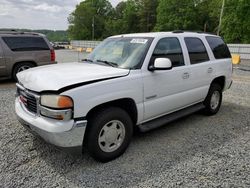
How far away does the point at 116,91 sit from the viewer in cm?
309

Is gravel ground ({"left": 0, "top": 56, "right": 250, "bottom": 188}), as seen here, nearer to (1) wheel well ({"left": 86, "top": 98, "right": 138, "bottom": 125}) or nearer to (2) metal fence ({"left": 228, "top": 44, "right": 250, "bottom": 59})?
(1) wheel well ({"left": 86, "top": 98, "right": 138, "bottom": 125})

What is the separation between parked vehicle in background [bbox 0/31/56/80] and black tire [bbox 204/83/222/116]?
21.6 ft

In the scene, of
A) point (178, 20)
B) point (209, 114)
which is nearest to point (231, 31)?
point (178, 20)

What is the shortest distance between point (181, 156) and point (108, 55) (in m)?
2.08

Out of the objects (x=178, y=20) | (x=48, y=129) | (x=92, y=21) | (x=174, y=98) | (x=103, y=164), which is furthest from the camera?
(x=92, y=21)

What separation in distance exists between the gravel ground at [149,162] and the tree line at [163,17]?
40014 millimetres

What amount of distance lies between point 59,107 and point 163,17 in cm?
5746

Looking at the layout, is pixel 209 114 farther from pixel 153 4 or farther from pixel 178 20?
pixel 153 4

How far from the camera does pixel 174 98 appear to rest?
402 cm

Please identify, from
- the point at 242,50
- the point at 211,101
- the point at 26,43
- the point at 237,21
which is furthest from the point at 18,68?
the point at 237,21

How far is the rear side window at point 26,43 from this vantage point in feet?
27.6

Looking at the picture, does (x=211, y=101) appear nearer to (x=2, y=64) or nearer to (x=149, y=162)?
(x=149, y=162)

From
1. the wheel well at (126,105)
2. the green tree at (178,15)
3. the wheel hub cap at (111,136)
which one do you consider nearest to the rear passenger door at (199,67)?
the wheel well at (126,105)

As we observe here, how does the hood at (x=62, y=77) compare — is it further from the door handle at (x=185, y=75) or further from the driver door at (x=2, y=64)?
the driver door at (x=2, y=64)
